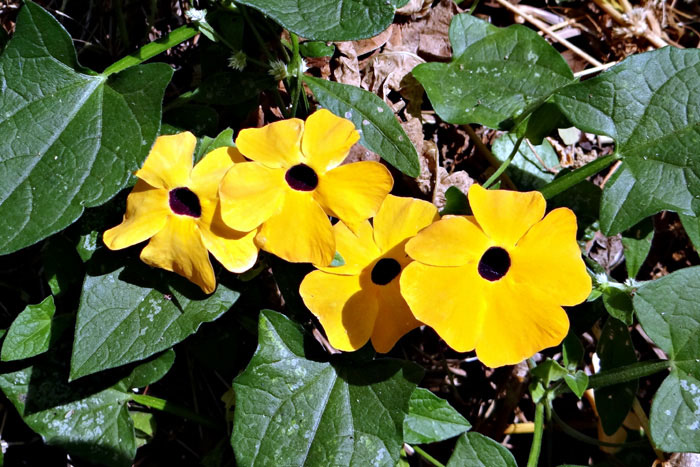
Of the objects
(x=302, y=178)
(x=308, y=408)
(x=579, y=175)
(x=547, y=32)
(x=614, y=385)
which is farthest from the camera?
(x=547, y=32)

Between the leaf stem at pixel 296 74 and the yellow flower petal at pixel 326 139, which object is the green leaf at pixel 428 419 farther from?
the leaf stem at pixel 296 74

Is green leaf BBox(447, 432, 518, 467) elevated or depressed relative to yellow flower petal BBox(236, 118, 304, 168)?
depressed

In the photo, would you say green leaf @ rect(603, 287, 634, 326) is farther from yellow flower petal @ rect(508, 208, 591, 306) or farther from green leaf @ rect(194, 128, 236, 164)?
green leaf @ rect(194, 128, 236, 164)

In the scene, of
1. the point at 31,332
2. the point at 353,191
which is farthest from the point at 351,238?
the point at 31,332

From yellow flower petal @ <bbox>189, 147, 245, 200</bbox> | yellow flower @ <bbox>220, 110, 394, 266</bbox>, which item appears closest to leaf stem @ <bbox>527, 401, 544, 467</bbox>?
yellow flower @ <bbox>220, 110, 394, 266</bbox>

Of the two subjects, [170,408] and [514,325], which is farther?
[170,408]

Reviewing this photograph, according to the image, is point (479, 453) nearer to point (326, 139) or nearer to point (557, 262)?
point (557, 262)
